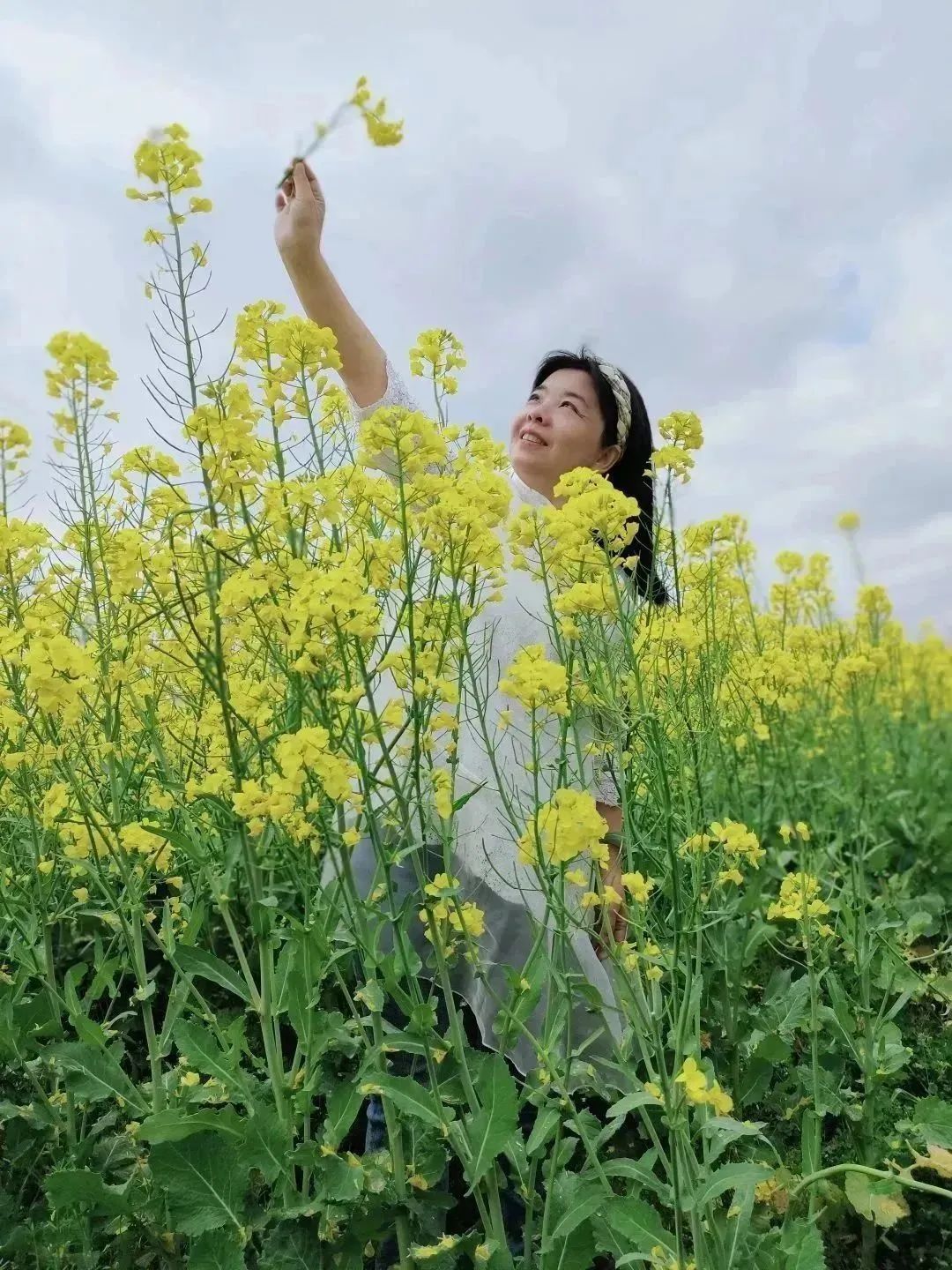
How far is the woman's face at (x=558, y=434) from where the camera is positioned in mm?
2609

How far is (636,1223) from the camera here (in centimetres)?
144

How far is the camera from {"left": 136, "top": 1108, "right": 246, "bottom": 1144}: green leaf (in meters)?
1.49

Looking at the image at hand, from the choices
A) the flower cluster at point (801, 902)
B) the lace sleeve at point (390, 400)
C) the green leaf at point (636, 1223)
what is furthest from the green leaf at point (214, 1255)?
the lace sleeve at point (390, 400)

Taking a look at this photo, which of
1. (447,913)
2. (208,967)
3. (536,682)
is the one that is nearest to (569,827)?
(536,682)

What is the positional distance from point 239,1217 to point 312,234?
1936mm

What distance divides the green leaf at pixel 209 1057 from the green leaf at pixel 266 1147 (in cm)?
14

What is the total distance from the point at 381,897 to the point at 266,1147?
0.44 m

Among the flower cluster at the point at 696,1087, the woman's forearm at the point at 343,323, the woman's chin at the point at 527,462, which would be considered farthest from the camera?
the woman's chin at the point at 527,462

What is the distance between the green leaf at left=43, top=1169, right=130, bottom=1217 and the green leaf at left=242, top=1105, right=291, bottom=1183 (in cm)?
39

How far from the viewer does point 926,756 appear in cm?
487

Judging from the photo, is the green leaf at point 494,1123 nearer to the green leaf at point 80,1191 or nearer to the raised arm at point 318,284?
the green leaf at point 80,1191

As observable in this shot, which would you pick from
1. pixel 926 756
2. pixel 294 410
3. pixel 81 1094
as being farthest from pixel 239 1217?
pixel 926 756

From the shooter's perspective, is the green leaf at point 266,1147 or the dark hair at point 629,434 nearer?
the green leaf at point 266,1147

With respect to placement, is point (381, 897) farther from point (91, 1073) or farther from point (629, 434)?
point (629, 434)
